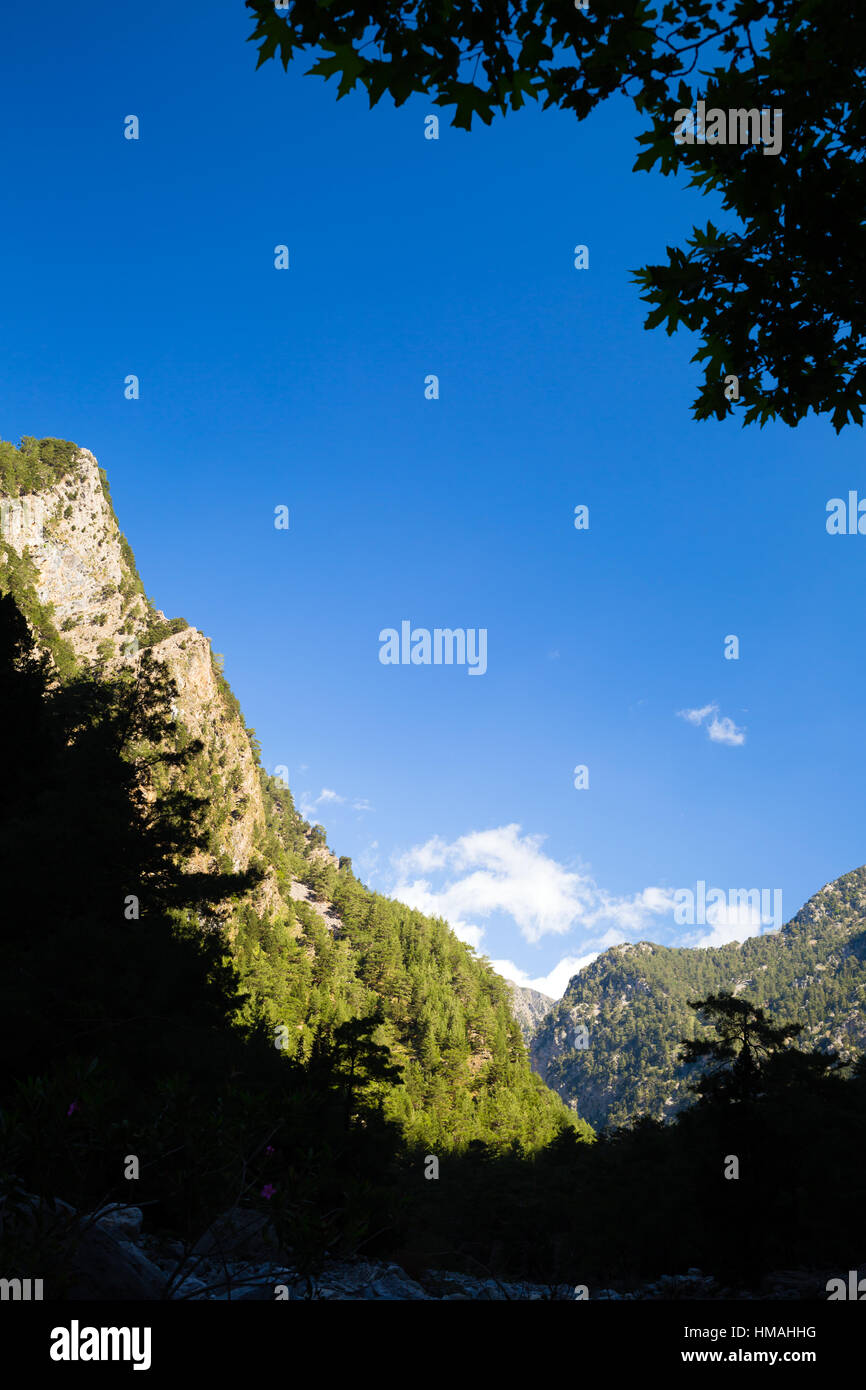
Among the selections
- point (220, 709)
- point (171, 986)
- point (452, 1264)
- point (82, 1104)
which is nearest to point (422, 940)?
point (220, 709)

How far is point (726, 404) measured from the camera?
479cm

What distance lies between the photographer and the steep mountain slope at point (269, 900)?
266 ft

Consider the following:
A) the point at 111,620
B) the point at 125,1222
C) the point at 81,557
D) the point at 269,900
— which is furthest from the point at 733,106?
the point at 81,557

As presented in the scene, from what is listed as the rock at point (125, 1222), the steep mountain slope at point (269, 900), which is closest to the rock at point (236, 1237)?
the rock at point (125, 1222)

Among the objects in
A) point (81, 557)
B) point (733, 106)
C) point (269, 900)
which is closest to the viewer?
point (733, 106)

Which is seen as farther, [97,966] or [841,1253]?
[841,1253]

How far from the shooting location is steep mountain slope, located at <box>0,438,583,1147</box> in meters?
81.2

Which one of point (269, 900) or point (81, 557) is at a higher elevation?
point (81, 557)

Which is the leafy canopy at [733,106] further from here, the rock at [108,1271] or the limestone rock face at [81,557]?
the limestone rock face at [81,557]

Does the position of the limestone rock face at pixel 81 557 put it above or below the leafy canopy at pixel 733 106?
above

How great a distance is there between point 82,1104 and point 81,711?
2255 cm

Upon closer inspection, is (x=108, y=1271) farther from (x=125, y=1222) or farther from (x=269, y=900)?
(x=269, y=900)

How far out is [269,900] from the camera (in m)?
104
